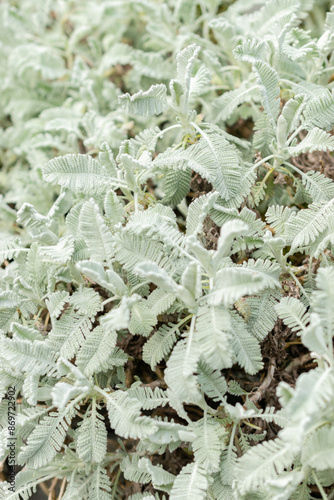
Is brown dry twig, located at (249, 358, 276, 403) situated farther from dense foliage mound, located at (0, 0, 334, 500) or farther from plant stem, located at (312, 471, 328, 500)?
plant stem, located at (312, 471, 328, 500)

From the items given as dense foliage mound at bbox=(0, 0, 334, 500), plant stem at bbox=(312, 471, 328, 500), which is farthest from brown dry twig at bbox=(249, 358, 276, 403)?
plant stem at bbox=(312, 471, 328, 500)

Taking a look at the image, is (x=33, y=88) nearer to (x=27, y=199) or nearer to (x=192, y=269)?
(x=27, y=199)

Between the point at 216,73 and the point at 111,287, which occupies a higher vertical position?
the point at 216,73

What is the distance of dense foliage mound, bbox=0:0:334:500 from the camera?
2.59 ft

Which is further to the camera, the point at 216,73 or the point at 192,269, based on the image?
the point at 216,73

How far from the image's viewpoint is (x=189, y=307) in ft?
2.87

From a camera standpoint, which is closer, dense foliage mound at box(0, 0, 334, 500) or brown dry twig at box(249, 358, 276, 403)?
dense foliage mound at box(0, 0, 334, 500)

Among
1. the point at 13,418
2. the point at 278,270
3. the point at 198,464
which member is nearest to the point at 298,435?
the point at 198,464

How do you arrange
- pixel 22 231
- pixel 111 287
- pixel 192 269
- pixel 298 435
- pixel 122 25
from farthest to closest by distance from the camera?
pixel 122 25 < pixel 22 231 < pixel 111 287 < pixel 192 269 < pixel 298 435

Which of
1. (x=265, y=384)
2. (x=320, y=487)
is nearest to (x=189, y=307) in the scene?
(x=265, y=384)

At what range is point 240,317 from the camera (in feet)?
2.93

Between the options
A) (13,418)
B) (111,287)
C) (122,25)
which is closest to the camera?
(111,287)

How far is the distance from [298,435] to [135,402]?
35cm

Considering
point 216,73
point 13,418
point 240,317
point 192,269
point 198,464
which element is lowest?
point 13,418
